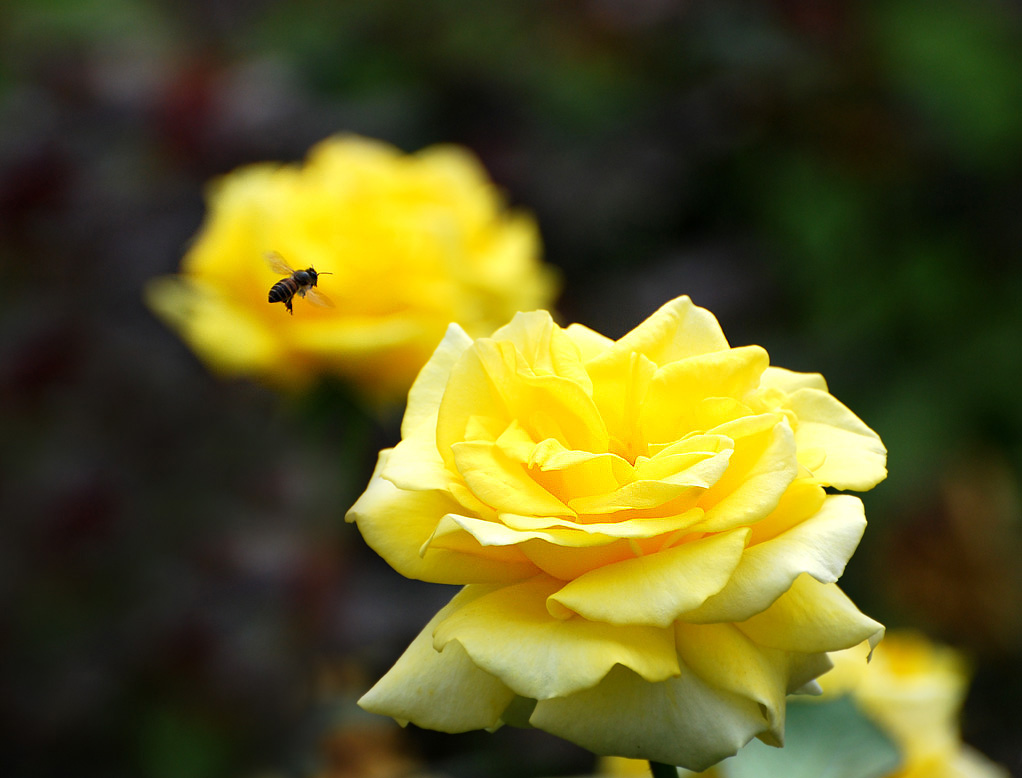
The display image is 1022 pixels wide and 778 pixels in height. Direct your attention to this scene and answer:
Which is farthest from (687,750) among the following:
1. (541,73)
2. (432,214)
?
Result: (541,73)

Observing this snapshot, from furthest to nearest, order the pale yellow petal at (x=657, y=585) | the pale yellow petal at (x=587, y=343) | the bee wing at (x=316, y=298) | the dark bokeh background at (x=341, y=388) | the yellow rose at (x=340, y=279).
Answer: the dark bokeh background at (x=341, y=388), the yellow rose at (x=340, y=279), the bee wing at (x=316, y=298), the pale yellow petal at (x=587, y=343), the pale yellow petal at (x=657, y=585)

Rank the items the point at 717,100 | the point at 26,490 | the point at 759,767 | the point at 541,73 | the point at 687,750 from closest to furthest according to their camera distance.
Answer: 1. the point at 687,750
2. the point at 759,767
3. the point at 26,490
4. the point at 717,100
5. the point at 541,73

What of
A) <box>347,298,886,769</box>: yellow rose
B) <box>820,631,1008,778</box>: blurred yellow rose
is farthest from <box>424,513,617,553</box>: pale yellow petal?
<box>820,631,1008,778</box>: blurred yellow rose

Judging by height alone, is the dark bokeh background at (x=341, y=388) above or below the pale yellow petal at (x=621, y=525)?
above

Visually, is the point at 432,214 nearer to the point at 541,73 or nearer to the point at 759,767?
the point at 759,767

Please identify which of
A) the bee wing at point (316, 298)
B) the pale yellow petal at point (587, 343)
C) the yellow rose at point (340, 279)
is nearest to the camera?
the pale yellow petal at point (587, 343)

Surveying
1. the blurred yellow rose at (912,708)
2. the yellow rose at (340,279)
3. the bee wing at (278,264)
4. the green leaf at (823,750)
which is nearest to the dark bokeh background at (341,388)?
the yellow rose at (340,279)

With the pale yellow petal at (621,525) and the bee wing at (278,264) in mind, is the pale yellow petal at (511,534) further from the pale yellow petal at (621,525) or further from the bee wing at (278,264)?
the bee wing at (278,264)

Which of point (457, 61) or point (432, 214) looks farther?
point (457, 61)

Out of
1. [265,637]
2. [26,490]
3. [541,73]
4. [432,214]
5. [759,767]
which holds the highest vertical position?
[541,73]
